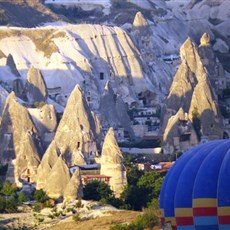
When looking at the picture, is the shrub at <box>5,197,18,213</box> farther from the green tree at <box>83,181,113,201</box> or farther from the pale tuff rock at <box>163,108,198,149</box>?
the pale tuff rock at <box>163,108,198,149</box>

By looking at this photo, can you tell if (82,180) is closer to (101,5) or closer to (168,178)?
(168,178)

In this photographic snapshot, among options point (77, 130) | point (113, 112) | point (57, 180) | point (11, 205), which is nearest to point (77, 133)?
point (77, 130)

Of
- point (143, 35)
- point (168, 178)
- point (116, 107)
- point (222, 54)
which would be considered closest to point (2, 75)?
point (116, 107)

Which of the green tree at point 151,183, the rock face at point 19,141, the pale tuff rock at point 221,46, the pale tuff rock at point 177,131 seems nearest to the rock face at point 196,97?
the pale tuff rock at point 177,131

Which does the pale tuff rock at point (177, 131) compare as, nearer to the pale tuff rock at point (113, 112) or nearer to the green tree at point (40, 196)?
the pale tuff rock at point (113, 112)

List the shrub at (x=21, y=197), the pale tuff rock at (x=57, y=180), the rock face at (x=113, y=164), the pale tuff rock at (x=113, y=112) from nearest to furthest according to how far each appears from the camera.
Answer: the shrub at (x=21, y=197)
the pale tuff rock at (x=57, y=180)
the rock face at (x=113, y=164)
the pale tuff rock at (x=113, y=112)

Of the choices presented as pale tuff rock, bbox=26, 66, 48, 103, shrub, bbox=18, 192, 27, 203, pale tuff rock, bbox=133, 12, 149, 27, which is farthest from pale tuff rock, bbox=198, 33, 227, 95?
shrub, bbox=18, 192, 27, 203
